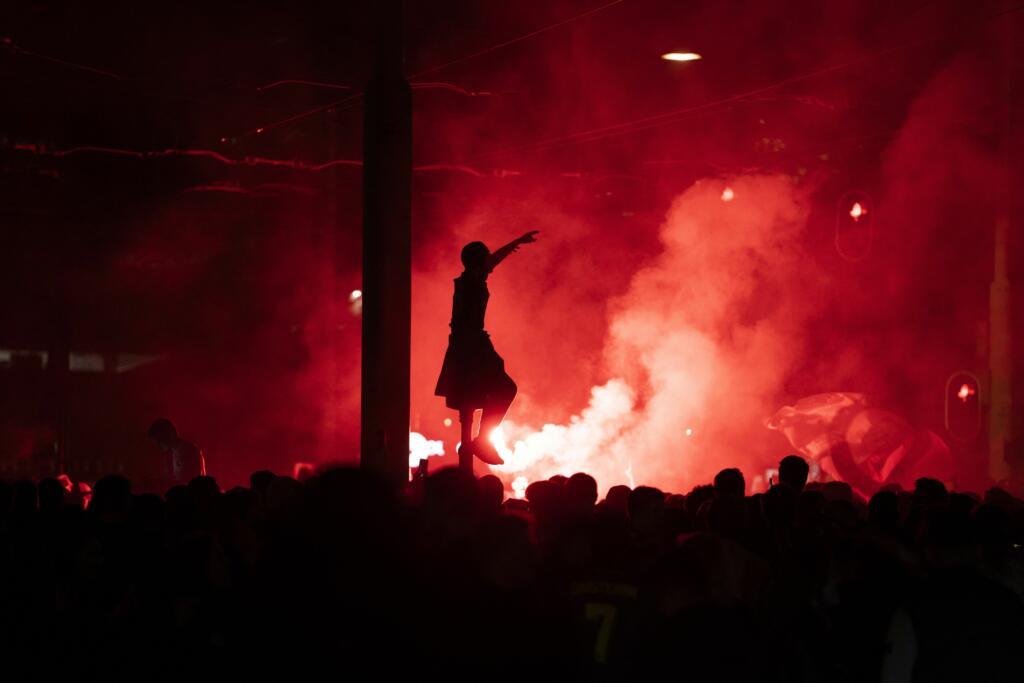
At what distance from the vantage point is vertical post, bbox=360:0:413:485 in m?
9.57

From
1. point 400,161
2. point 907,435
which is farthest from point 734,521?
point 907,435

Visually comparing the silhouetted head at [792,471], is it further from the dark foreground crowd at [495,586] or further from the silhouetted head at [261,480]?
the silhouetted head at [261,480]

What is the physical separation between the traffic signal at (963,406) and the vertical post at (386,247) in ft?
35.0

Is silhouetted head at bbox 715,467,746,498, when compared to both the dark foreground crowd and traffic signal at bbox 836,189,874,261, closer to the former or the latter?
the dark foreground crowd

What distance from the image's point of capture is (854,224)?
1950 centimetres

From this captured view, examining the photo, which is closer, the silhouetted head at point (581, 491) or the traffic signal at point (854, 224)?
the silhouetted head at point (581, 491)

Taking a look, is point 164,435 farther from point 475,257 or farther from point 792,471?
point 792,471

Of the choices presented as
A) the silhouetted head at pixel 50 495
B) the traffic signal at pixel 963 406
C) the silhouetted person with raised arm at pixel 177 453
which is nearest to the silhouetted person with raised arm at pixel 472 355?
the silhouetted head at pixel 50 495

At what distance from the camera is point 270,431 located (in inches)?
896

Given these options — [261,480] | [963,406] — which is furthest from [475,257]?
[963,406]

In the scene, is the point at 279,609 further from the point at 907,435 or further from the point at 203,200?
the point at 203,200

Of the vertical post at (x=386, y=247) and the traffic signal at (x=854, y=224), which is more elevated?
the traffic signal at (x=854, y=224)

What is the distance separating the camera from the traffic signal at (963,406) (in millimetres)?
Answer: 17516

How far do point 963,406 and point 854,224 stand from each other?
3524 millimetres
